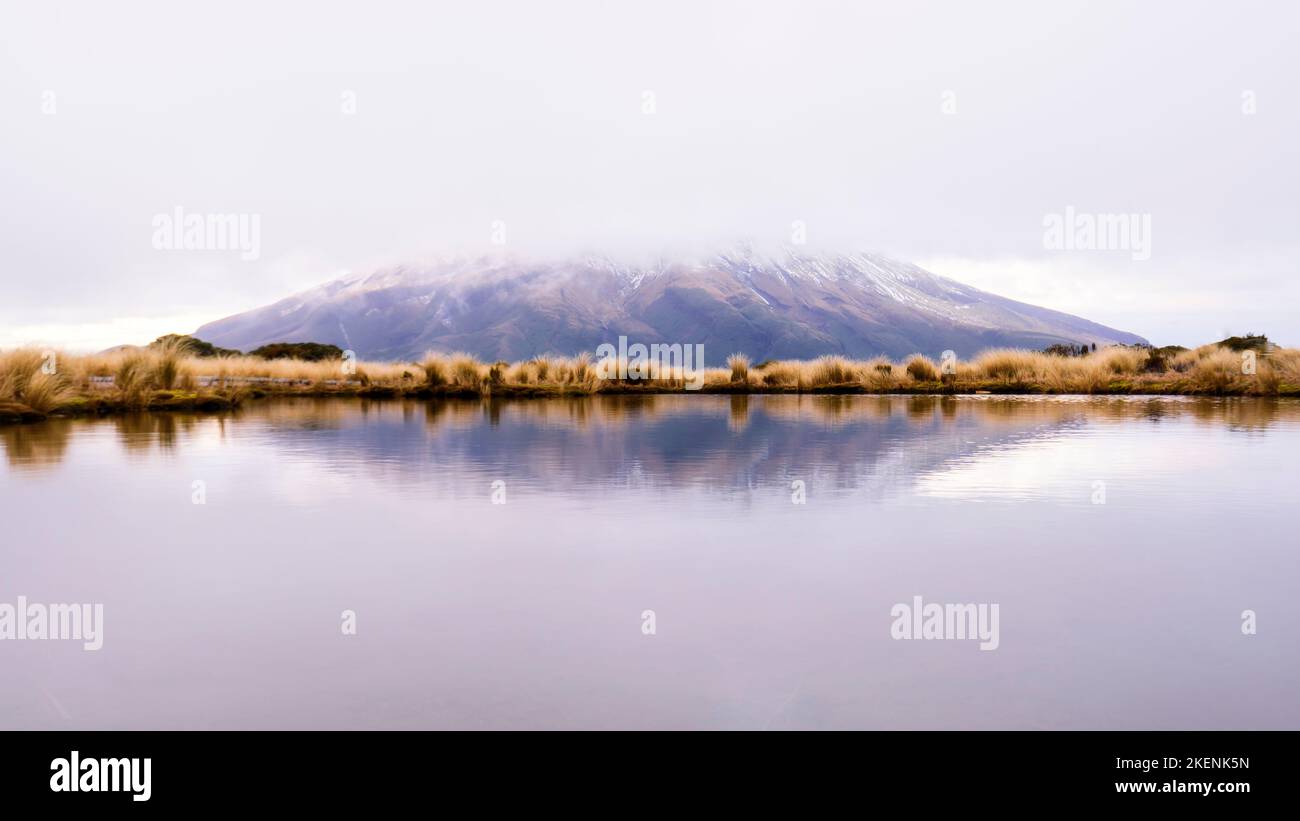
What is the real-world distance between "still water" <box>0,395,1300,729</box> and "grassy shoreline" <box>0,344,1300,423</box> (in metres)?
10.0

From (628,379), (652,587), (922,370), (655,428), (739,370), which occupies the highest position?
(739,370)

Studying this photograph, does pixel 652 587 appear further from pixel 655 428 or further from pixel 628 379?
pixel 628 379

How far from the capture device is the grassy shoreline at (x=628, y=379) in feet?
59.8

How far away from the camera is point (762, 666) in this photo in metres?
3.28

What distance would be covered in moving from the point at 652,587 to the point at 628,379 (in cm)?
2289

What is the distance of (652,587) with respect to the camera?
14.0 feet

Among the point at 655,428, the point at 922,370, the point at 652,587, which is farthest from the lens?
the point at 922,370

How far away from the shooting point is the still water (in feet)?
9.80

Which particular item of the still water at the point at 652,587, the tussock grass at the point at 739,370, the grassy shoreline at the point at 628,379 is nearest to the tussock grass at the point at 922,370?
the grassy shoreline at the point at 628,379
